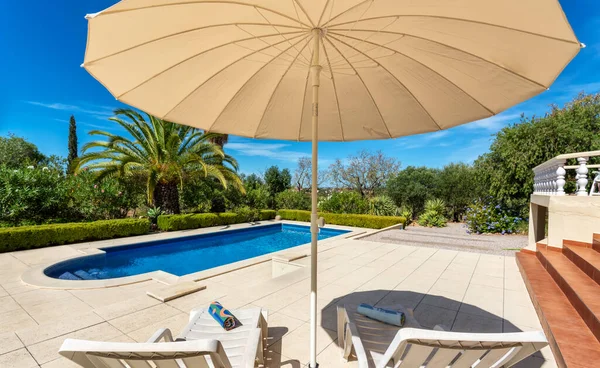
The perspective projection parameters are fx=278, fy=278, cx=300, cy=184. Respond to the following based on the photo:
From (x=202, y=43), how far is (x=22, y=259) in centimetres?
891

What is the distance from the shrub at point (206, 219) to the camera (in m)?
12.2

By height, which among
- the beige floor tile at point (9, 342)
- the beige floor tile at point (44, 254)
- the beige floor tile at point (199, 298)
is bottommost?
the beige floor tile at point (44, 254)

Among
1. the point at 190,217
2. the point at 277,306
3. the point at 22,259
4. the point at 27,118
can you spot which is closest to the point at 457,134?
the point at 190,217

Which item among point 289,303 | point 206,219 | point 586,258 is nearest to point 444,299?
point 586,258

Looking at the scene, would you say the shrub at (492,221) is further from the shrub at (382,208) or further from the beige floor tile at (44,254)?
the beige floor tile at (44,254)

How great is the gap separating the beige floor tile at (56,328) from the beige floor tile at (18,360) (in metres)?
0.20

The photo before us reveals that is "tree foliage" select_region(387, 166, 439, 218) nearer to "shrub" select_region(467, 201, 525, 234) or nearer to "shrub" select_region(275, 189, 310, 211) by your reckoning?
"shrub" select_region(467, 201, 525, 234)

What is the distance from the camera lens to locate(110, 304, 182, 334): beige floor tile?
3.45 metres

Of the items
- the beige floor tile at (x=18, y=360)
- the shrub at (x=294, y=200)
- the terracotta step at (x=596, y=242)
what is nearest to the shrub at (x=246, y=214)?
the shrub at (x=294, y=200)

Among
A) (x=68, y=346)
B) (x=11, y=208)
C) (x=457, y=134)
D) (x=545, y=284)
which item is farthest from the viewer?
(x=457, y=134)

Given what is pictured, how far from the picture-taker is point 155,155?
40.2 feet

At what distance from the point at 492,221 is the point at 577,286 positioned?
364 inches

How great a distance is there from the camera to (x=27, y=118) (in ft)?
105

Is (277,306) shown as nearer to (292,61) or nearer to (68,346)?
(68,346)
